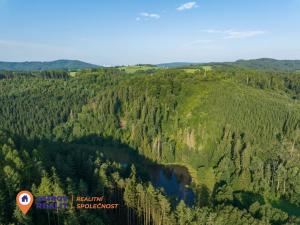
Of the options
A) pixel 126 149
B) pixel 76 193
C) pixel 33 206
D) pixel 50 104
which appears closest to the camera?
pixel 33 206

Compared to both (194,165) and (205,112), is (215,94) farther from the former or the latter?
(194,165)

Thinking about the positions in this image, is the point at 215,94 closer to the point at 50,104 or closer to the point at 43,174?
the point at 50,104

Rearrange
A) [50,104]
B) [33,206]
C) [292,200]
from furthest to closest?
[50,104] → [292,200] → [33,206]

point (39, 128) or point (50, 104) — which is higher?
point (50, 104)

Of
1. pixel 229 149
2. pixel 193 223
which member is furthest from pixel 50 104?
pixel 193 223

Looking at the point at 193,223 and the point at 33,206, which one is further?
the point at 193,223

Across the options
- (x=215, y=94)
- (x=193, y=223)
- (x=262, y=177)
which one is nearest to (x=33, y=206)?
(x=193, y=223)

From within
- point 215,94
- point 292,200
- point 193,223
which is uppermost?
point 215,94
